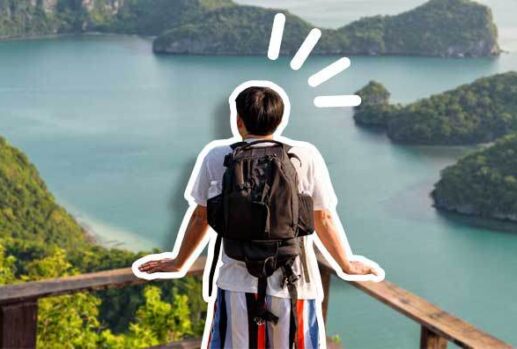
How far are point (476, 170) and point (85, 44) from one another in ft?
127

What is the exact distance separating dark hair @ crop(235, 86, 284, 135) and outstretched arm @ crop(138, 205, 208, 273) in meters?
0.15

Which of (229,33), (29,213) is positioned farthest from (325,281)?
(229,33)

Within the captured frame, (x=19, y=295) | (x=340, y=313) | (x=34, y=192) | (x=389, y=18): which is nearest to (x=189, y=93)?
(x=389, y=18)

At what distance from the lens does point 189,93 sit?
160 feet

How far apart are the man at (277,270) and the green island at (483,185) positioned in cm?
3256

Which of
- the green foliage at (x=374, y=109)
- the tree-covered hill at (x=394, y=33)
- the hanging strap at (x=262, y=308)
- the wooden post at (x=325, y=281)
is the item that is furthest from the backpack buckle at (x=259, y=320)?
the tree-covered hill at (x=394, y=33)

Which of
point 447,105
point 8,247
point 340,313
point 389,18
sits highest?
point 389,18

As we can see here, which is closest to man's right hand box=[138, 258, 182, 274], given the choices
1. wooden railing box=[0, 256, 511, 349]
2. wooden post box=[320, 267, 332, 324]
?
wooden railing box=[0, 256, 511, 349]

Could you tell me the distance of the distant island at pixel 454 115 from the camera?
4134 centimetres

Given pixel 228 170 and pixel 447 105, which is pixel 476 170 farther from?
pixel 228 170

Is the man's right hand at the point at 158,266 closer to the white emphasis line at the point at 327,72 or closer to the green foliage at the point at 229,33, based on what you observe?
the white emphasis line at the point at 327,72

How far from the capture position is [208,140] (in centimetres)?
2123

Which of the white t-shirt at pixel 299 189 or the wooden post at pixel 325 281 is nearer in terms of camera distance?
the white t-shirt at pixel 299 189

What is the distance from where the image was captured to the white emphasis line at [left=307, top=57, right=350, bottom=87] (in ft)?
4.47
